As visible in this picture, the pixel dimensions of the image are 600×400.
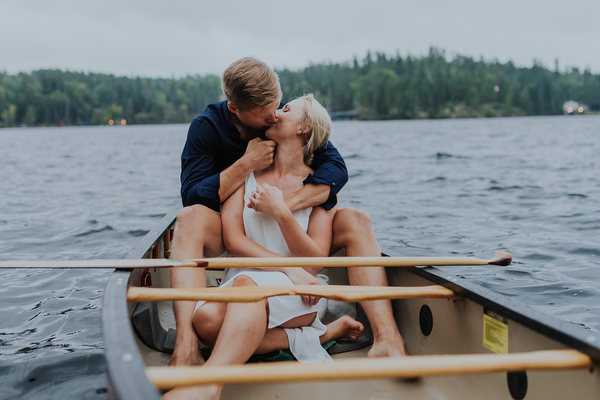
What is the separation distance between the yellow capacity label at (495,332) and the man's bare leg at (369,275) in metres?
0.43

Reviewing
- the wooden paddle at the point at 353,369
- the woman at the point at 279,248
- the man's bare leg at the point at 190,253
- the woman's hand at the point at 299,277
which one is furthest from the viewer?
the woman's hand at the point at 299,277

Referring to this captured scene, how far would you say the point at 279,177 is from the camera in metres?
3.27

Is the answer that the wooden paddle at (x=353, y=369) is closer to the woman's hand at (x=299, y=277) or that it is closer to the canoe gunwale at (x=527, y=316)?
the canoe gunwale at (x=527, y=316)

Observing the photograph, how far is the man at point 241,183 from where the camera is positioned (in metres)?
2.82

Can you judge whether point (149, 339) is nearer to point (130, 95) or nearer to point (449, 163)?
point (449, 163)

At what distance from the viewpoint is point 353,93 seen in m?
106

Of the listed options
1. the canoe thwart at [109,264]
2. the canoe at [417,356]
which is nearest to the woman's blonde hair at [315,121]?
the canoe at [417,356]

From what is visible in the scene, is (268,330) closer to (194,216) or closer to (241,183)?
(194,216)

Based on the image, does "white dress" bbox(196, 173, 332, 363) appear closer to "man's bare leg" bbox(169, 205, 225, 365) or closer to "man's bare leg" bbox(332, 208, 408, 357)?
"man's bare leg" bbox(169, 205, 225, 365)

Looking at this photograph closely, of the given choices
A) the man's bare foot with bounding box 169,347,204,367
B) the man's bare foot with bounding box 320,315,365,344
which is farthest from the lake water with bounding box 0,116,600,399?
the man's bare foot with bounding box 320,315,365,344

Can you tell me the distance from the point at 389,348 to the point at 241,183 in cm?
124

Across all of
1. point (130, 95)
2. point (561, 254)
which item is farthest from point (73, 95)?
point (561, 254)

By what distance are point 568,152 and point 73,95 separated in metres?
A: 98.3

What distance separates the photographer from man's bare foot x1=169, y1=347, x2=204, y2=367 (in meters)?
2.48
